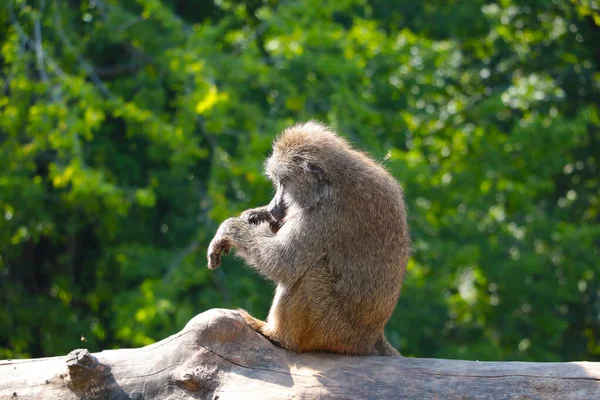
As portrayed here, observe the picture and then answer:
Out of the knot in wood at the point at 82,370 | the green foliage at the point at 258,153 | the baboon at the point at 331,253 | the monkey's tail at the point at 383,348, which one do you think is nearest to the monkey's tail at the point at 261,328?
the baboon at the point at 331,253

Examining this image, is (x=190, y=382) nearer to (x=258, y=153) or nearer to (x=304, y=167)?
(x=304, y=167)

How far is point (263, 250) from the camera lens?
525cm

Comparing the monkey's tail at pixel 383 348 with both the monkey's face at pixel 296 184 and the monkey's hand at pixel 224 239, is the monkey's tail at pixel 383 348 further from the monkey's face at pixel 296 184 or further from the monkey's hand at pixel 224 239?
the monkey's hand at pixel 224 239

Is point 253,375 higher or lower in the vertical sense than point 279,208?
lower

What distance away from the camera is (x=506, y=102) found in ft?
47.4

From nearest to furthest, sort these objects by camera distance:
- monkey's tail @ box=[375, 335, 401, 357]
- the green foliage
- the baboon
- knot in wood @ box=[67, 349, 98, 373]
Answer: knot in wood @ box=[67, 349, 98, 373]
the baboon
monkey's tail @ box=[375, 335, 401, 357]
the green foliage

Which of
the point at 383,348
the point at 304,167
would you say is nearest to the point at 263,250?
the point at 304,167

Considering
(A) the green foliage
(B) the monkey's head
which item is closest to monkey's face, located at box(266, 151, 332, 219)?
(B) the monkey's head

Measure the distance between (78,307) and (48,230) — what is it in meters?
1.71

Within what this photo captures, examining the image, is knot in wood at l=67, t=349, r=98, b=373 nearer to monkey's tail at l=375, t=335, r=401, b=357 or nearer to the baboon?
the baboon

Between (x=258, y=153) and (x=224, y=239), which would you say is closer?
(x=224, y=239)

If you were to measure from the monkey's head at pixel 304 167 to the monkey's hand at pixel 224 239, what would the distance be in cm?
30

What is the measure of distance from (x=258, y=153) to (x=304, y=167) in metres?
4.32

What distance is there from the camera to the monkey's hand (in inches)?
214
